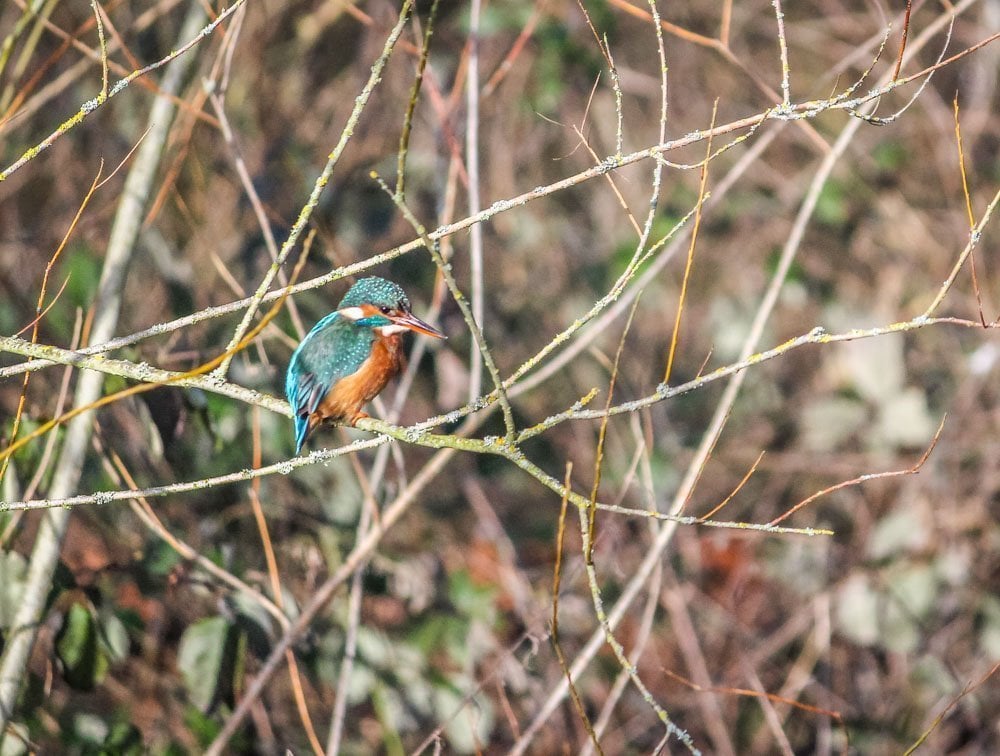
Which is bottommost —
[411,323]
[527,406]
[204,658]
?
[527,406]

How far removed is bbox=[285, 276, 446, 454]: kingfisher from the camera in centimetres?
288

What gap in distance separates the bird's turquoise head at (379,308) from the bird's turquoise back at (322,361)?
0.03 metres

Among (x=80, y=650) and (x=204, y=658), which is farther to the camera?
(x=204, y=658)

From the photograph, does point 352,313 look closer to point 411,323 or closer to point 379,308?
point 379,308

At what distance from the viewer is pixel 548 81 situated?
514 cm

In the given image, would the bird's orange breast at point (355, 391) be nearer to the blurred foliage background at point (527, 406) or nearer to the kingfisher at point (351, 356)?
the kingfisher at point (351, 356)

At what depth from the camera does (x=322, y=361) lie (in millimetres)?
2934

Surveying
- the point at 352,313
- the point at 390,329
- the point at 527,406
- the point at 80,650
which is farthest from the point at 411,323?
the point at 527,406

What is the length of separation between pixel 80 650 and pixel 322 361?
3.04ft

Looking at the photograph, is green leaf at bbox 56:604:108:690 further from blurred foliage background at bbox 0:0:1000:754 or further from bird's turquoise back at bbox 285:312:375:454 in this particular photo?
bird's turquoise back at bbox 285:312:375:454

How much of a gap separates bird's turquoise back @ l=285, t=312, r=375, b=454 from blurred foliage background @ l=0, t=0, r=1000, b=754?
244mm

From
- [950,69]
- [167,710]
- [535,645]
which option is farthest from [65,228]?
[950,69]

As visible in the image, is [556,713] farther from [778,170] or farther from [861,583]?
[778,170]

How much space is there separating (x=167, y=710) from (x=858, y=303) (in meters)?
3.93
